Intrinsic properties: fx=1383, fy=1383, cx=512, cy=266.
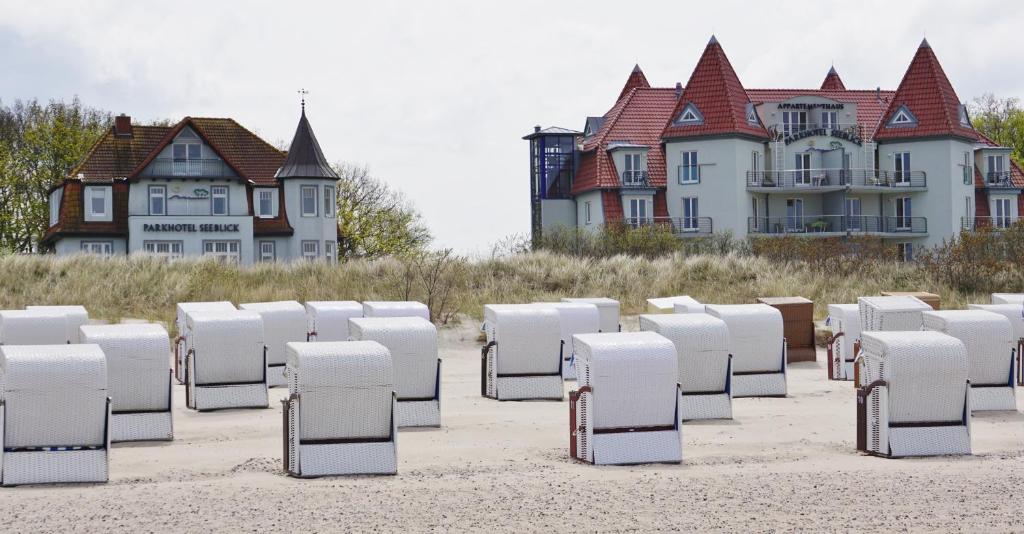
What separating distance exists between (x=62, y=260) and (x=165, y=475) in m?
29.3

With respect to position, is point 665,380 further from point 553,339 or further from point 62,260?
point 62,260

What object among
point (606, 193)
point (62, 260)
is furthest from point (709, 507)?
point (606, 193)

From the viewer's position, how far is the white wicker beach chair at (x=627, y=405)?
16109 mm

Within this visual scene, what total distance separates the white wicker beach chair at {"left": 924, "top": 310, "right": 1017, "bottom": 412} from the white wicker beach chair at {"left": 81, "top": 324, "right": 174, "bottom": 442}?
38.0ft

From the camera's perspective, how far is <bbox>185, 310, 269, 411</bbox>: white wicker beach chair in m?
21.6

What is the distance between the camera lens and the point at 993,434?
1931cm

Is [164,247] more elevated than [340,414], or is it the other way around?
[164,247]

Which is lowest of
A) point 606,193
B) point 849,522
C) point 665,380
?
point 849,522

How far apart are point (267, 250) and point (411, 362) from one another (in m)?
44.8

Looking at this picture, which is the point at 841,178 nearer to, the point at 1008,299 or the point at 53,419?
the point at 1008,299

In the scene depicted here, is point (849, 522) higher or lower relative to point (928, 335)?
lower

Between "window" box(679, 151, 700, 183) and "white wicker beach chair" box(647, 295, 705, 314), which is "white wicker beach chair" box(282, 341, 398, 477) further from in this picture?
"window" box(679, 151, 700, 183)

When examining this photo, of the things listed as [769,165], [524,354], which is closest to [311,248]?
[769,165]

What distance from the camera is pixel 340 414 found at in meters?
15.0
